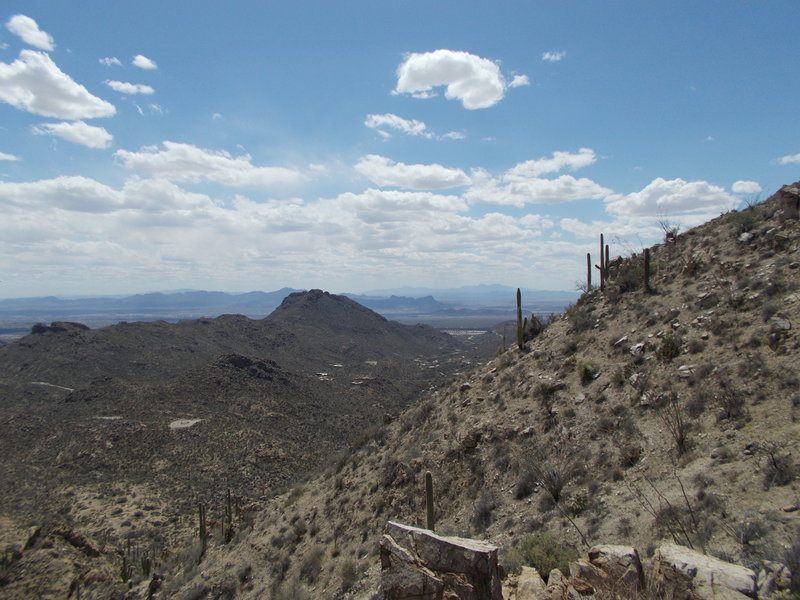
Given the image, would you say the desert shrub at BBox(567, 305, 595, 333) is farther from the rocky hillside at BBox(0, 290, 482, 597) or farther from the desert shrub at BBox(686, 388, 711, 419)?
the rocky hillside at BBox(0, 290, 482, 597)

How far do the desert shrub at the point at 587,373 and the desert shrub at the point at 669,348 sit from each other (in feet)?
7.34

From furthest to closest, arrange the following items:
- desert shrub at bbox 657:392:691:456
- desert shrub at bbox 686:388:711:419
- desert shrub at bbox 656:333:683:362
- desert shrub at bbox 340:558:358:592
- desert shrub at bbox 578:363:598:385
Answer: desert shrub at bbox 578:363:598:385 < desert shrub at bbox 656:333:683:362 < desert shrub at bbox 340:558:358:592 < desert shrub at bbox 686:388:711:419 < desert shrub at bbox 657:392:691:456

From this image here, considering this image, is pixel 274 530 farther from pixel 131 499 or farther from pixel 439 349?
pixel 439 349

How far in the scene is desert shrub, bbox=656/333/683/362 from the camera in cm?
1365

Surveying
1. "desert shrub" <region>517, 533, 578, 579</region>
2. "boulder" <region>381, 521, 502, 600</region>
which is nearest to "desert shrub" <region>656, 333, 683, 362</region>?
"desert shrub" <region>517, 533, 578, 579</region>

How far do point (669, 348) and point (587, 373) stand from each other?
2823 millimetres

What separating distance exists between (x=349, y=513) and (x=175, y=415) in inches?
1356

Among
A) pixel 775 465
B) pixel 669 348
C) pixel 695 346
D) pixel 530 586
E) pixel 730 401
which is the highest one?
pixel 695 346

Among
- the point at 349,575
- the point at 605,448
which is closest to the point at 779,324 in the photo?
the point at 605,448

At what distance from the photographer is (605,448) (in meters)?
11.8

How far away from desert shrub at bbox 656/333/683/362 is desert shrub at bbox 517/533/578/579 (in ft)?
25.2

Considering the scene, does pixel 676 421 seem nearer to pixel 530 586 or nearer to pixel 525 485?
pixel 525 485

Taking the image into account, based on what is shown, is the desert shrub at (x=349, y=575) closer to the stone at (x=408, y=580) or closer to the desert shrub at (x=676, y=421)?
the stone at (x=408, y=580)

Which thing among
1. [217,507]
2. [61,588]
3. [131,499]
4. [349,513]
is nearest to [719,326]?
[349,513]
